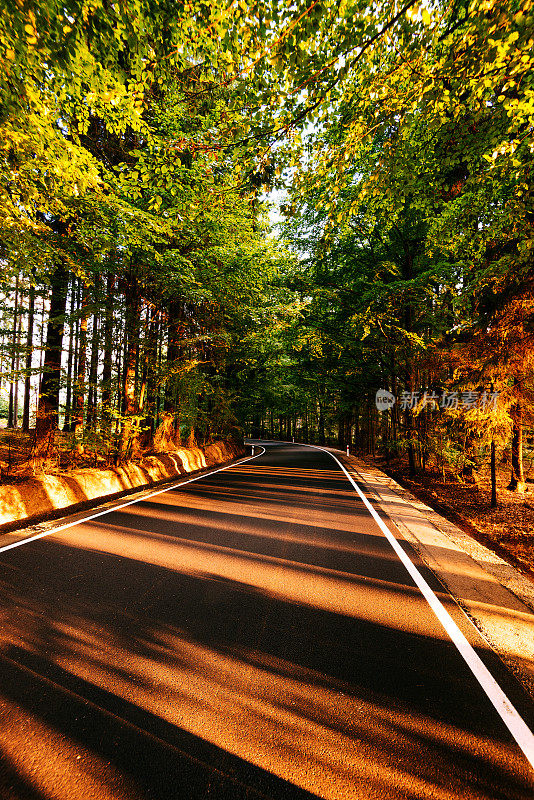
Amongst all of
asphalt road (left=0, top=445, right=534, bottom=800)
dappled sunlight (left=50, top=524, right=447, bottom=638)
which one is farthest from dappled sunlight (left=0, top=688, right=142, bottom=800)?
dappled sunlight (left=50, top=524, right=447, bottom=638)

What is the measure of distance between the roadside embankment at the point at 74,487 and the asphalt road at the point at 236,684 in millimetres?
1580

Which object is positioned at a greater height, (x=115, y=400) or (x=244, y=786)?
(x=115, y=400)

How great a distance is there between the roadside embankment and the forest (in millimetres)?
1289

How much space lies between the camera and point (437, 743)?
81.5 inches

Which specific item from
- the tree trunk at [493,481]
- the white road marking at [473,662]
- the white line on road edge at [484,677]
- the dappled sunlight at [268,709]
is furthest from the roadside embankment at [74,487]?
the tree trunk at [493,481]

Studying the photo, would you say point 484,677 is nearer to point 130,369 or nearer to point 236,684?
point 236,684

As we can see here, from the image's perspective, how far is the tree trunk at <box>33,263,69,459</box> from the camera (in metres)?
8.83

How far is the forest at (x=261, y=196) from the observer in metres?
3.73

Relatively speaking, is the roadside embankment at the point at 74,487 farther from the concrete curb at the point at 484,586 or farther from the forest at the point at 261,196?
the concrete curb at the point at 484,586

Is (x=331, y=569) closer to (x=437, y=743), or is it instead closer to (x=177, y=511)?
(x=437, y=743)

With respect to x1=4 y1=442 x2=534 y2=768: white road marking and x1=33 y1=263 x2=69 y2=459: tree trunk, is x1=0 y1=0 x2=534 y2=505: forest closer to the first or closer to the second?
x1=33 y1=263 x2=69 y2=459: tree trunk

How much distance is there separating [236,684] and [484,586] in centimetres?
326

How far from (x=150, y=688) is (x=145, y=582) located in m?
1.71

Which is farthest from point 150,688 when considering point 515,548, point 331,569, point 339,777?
point 515,548
